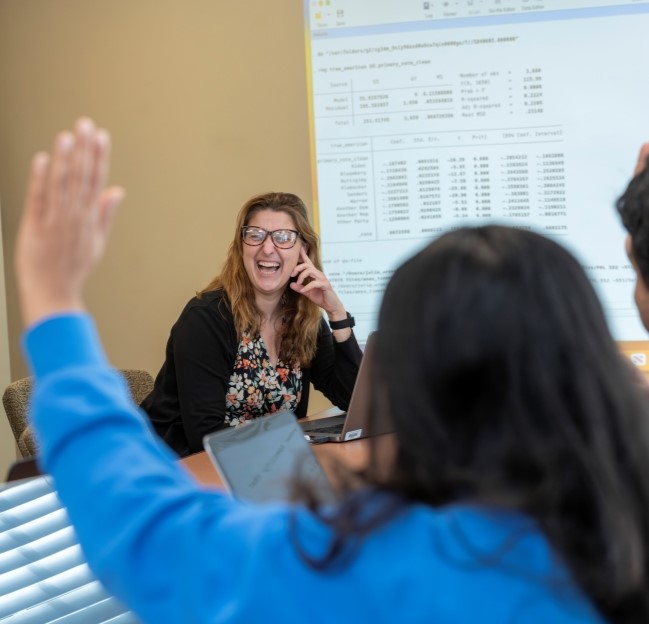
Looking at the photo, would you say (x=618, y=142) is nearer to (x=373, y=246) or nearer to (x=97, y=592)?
(x=373, y=246)

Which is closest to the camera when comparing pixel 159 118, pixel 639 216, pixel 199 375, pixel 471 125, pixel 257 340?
pixel 639 216

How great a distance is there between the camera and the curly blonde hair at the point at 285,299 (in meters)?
2.77

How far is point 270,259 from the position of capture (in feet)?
9.38

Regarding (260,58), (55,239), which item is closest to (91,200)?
(55,239)

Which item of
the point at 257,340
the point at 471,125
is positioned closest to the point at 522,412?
the point at 257,340

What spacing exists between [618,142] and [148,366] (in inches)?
90.3

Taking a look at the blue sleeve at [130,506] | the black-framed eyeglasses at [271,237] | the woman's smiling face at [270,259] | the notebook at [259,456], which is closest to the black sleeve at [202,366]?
the woman's smiling face at [270,259]

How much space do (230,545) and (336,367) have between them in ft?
7.24

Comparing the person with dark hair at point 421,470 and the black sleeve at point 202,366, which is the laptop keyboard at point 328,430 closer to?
the black sleeve at point 202,366

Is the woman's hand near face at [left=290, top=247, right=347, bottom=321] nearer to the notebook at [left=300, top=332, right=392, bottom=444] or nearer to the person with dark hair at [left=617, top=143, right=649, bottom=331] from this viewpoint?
the notebook at [left=300, top=332, right=392, bottom=444]

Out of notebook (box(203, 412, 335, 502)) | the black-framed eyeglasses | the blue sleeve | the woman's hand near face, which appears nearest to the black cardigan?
the woman's hand near face

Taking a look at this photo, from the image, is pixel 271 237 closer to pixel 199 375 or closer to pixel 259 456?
pixel 199 375

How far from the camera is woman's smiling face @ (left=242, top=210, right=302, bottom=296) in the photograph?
2.83m

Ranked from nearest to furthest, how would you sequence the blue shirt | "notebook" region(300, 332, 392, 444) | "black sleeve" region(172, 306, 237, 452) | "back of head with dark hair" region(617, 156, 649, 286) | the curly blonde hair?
the blue shirt < "back of head with dark hair" region(617, 156, 649, 286) < "notebook" region(300, 332, 392, 444) < "black sleeve" region(172, 306, 237, 452) < the curly blonde hair
